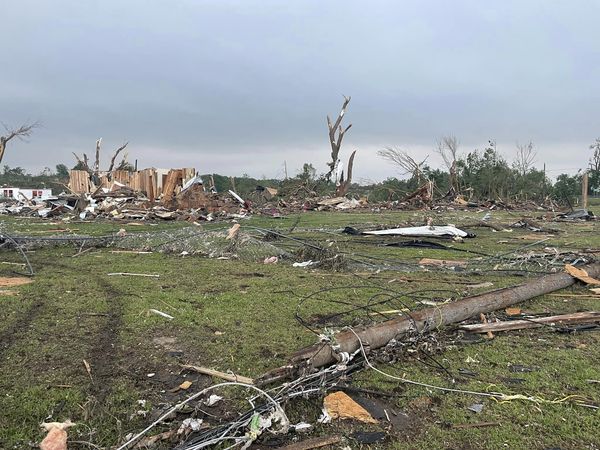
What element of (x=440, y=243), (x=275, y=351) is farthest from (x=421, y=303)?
(x=440, y=243)

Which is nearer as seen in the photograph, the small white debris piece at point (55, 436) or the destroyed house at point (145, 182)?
the small white debris piece at point (55, 436)

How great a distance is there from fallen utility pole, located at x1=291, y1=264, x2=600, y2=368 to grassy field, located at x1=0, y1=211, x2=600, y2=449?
6.5 inches

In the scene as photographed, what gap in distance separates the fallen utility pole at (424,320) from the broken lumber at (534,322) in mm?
217

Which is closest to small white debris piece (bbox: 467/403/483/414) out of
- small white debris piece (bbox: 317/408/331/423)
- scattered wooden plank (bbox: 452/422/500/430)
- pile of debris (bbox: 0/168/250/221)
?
scattered wooden plank (bbox: 452/422/500/430)

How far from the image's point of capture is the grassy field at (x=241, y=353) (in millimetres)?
2518

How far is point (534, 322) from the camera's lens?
14.1ft

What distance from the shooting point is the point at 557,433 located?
246 centimetres

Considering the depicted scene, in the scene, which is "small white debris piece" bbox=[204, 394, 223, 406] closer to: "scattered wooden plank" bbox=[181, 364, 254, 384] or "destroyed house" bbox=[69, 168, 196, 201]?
"scattered wooden plank" bbox=[181, 364, 254, 384]

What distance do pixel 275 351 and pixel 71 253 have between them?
665 cm

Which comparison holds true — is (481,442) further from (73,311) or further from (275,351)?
(73,311)

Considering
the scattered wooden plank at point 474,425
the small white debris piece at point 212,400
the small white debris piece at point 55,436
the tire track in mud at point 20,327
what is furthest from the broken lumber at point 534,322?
the tire track in mud at point 20,327

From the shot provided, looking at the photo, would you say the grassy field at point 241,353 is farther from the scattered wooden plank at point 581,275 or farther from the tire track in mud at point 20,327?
the scattered wooden plank at point 581,275

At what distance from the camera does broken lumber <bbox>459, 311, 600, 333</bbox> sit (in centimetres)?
411

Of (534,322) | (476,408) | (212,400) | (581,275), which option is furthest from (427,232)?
(212,400)
